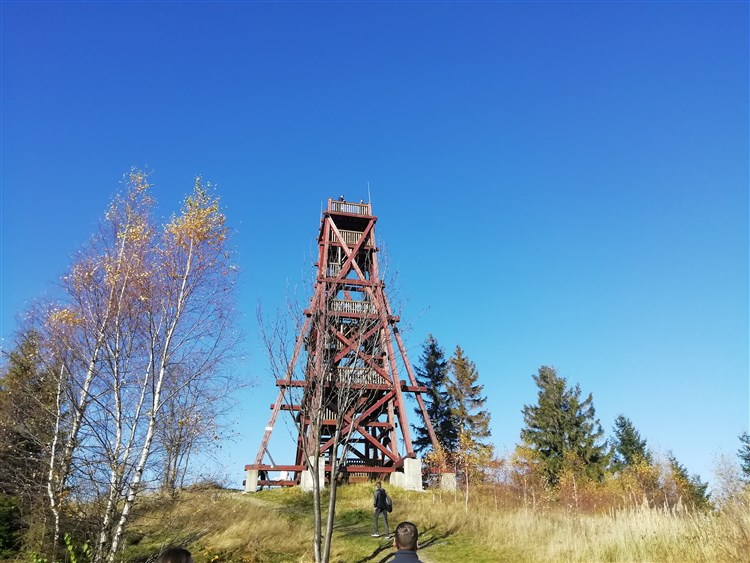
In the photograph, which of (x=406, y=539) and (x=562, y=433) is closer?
(x=406, y=539)

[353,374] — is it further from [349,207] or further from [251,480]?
[349,207]

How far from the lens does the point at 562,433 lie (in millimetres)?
37375

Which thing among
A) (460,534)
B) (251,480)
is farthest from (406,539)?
(251,480)

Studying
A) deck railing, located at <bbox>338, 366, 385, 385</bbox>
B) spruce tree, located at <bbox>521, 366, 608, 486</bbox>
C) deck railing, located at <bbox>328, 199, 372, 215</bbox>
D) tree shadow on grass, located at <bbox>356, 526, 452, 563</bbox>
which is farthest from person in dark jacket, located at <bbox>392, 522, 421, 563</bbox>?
spruce tree, located at <bbox>521, 366, 608, 486</bbox>

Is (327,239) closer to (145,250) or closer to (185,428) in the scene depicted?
(145,250)

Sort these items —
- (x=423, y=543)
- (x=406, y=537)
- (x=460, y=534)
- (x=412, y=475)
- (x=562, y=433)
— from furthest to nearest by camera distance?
1. (x=562, y=433)
2. (x=412, y=475)
3. (x=460, y=534)
4. (x=423, y=543)
5. (x=406, y=537)

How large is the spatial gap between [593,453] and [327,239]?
27511mm

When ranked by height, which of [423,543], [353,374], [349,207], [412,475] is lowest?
[423,543]

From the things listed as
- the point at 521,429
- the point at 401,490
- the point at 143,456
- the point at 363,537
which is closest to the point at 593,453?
the point at 521,429

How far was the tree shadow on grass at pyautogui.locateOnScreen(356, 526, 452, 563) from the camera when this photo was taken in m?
9.15

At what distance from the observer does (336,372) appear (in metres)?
9.30

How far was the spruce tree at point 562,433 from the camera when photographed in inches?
1387

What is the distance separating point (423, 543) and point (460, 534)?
4.37 feet

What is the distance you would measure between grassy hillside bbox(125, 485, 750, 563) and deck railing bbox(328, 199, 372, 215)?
15307 millimetres
